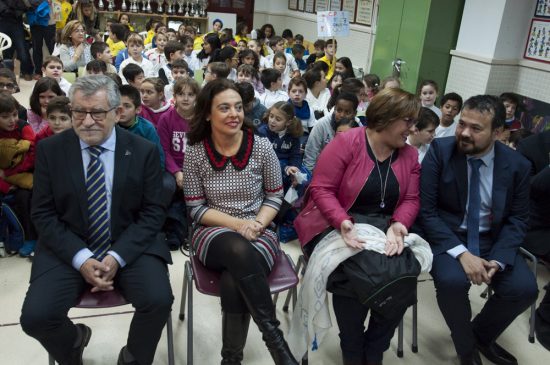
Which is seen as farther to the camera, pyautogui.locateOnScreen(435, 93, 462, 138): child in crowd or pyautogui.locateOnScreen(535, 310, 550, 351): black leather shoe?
pyautogui.locateOnScreen(435, 93, 462, 138): child in crowd

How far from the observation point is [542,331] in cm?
252

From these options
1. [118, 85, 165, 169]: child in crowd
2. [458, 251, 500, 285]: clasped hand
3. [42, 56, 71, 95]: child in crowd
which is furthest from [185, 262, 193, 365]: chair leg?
[42, 56, 71, 95]: child in crowd

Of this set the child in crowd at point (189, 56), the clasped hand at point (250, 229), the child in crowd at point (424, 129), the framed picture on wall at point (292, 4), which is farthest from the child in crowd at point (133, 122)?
the framed picture on wall at point (292, 4)

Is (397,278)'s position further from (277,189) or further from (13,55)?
(13,55)

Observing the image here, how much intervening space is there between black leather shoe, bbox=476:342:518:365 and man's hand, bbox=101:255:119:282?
70.2 inches

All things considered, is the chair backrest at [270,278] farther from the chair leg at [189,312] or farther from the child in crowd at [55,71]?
the child in crowd at [55,71]

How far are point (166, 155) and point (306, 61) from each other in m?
4.82

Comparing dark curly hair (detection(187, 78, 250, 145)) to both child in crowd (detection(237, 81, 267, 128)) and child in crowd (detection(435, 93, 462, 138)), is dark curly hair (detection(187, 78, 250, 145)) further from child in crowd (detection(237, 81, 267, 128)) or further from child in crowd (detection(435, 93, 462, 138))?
child in crowd (detection(435, 93, 462, 138))

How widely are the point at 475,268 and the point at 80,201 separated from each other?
1719 millimetres

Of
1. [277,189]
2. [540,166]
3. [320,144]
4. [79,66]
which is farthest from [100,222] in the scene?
[79,66]

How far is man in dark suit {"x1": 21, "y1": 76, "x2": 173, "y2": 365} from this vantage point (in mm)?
1810

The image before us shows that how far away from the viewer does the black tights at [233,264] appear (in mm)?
1848

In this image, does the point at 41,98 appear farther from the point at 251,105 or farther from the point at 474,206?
the point at 474,206

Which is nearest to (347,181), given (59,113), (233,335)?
(233,335)
